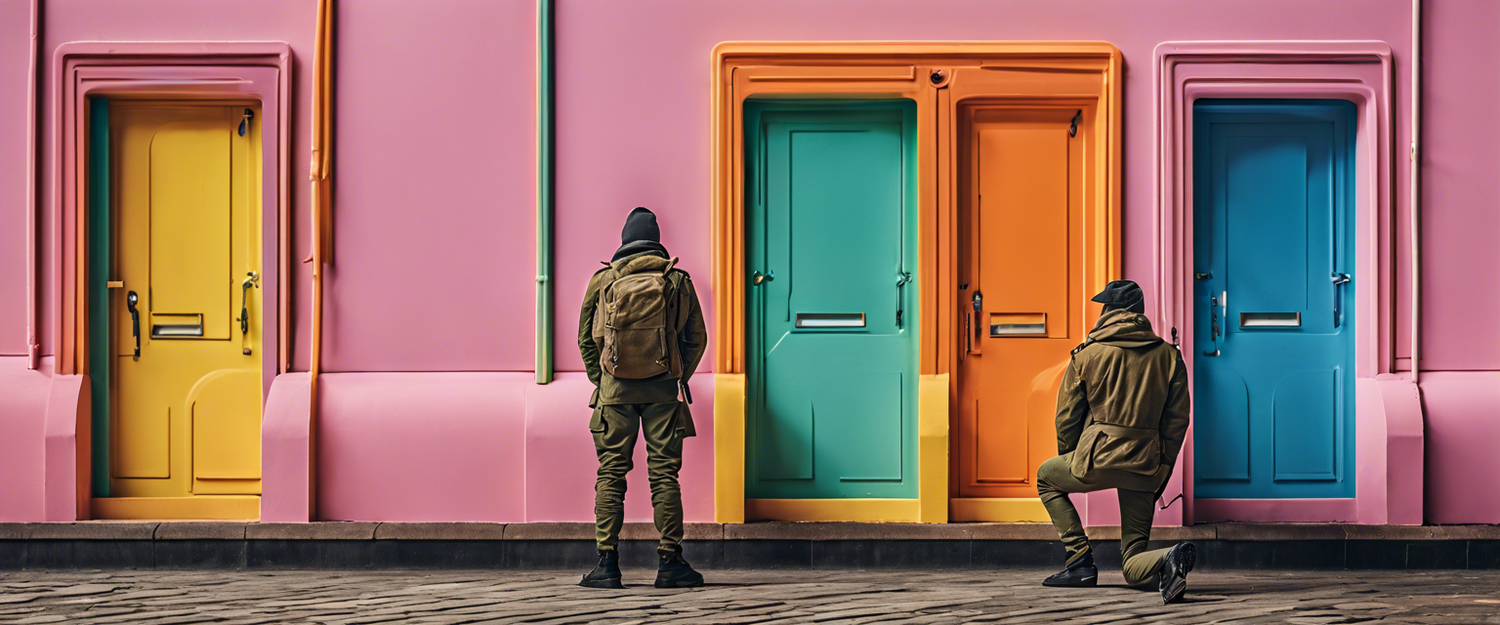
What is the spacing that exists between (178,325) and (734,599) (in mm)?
3879

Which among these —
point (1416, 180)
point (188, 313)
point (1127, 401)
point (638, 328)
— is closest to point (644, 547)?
point (638, 328)

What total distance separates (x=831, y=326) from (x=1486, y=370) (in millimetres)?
3750

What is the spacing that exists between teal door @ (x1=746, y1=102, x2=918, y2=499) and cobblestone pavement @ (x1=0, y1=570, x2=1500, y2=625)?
0.80m

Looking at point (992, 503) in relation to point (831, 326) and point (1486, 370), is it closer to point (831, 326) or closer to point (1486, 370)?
point (831, 326)

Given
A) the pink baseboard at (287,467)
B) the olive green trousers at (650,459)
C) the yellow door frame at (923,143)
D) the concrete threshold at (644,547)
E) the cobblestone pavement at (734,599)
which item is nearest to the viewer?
the cobblestone pavement at (734,599)

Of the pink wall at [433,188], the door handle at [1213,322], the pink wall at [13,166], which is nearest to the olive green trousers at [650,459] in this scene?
the pink wall at [433,188]

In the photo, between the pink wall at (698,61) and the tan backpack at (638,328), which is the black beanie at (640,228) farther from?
the pink wall at (698,61)

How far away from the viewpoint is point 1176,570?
5.62 metres

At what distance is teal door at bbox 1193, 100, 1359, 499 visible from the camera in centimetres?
740

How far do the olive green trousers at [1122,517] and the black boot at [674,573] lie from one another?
1760 millimetres

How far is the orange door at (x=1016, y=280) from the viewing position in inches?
290

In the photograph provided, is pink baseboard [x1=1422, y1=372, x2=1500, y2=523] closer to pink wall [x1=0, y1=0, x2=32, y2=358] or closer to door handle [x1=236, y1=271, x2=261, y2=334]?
door handle [x1=236, y1=271, x2=261, y2=334]

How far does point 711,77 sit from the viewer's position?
23.8 feet

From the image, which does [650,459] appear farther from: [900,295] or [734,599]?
[900,295]
